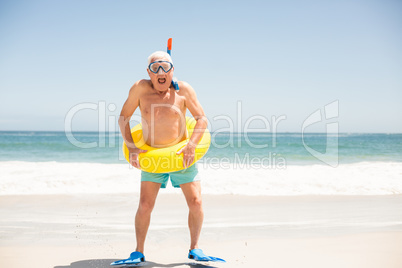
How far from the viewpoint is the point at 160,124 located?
9.60 ft

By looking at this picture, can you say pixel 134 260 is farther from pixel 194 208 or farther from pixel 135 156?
pixel 135 156

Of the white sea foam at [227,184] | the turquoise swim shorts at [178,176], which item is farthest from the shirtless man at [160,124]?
the white sea foam at [227,184]

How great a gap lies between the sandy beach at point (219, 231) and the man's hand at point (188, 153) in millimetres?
899

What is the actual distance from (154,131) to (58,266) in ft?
4.58

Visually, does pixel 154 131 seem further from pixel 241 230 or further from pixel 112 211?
pixel 112 211

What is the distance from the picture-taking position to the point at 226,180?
7.89m

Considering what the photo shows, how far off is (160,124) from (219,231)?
5.68ft

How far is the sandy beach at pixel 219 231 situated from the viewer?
10.2ft

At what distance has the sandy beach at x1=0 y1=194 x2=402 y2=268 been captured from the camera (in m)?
3.10

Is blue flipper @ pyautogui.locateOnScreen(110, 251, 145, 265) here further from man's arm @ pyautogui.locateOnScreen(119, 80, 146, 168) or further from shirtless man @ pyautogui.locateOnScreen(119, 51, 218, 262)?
man's arm @ pyautogui.locateOnScreen(119, 80, 146, 168)

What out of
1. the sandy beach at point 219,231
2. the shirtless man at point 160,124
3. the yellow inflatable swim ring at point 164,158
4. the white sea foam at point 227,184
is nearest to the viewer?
the yellow inflatable swim ring at point 164,158

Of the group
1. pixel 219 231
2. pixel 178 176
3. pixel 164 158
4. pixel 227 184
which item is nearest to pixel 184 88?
pixel 164 158

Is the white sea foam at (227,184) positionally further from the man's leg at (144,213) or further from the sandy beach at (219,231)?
the man's leg at (144,213)

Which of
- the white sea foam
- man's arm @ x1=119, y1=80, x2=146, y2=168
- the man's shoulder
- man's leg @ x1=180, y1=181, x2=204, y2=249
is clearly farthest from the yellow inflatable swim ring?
the white sea foam
